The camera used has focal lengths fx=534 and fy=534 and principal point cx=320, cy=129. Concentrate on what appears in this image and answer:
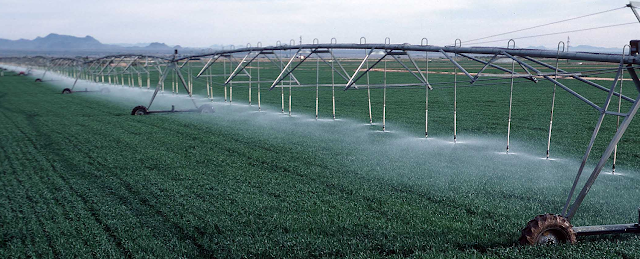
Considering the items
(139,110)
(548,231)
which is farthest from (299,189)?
(139,110)

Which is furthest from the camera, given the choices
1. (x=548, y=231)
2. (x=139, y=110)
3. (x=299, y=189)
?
(x=139, y=110)

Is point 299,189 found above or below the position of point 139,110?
below

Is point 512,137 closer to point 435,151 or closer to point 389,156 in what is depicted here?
point 435,151

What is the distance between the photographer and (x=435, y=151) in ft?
57.8

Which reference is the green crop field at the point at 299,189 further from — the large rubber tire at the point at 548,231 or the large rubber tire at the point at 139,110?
the large rubber tire at the point at 139,110

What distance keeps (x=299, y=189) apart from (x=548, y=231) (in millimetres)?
5937

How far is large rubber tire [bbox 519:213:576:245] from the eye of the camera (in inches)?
329

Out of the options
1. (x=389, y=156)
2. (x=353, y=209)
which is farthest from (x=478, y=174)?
(x=353, y=209)

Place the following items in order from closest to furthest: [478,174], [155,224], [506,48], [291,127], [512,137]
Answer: [155,224]
[506,48]
[478,174]
[512,137]
[291,127]

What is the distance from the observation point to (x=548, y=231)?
8.49 metres

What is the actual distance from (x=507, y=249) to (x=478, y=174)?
5.77 meters

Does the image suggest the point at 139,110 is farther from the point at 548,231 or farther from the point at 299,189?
the point at 548,231

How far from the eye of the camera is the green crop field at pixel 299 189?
29.8 feet

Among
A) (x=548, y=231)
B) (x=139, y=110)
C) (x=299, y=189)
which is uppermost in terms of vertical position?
(x=139, y=110)
